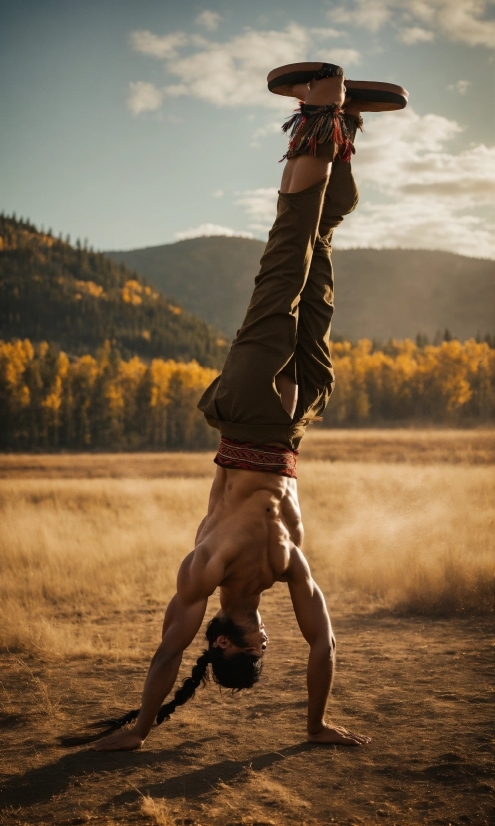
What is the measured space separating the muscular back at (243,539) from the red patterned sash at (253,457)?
39 millimetres

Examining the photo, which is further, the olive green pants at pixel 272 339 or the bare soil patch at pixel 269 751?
the olive green pants at pixel 272 339

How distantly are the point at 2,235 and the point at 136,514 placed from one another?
248 ft

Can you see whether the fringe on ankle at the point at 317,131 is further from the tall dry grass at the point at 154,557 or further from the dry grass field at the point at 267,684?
the tall dry grass at the point at 154,557

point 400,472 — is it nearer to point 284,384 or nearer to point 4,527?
point 4,527

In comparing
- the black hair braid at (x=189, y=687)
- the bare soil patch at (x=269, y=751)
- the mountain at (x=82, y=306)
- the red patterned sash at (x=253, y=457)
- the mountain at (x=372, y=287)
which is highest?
the mountain at (x=372, y=287)

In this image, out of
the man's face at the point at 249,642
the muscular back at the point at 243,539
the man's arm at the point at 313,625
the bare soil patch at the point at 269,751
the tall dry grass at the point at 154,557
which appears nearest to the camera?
the bare soil patch at the point at 269,751

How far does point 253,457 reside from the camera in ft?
12.1

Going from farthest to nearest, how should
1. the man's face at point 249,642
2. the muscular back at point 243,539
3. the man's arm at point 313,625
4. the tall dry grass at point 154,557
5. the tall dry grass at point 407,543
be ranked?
1. the tall dry grass at point 407,543
2. the tall dry grass at point 154,557
3. the man's arm at point 313,625
4. the man's face at point 249,642
5. the muscular back at point 243,539

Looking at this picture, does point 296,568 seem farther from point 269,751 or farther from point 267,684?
point 267,684

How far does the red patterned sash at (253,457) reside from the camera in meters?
3.68

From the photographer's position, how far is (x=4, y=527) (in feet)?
36.9

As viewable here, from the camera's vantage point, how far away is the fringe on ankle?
368cm

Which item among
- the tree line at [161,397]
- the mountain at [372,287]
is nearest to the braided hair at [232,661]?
the tree line at [161,397]

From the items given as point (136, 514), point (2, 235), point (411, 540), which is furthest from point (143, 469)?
point (2, 235)
